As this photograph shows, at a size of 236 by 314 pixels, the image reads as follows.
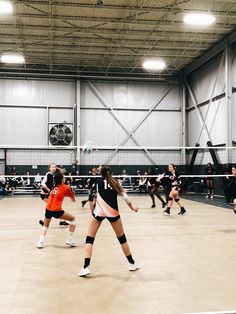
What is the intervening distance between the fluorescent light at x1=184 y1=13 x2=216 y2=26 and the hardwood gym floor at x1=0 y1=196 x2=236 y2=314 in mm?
9205

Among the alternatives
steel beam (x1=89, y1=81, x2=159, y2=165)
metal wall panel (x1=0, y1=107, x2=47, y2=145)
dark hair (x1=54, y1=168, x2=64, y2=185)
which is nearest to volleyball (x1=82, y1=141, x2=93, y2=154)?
steel beam (x1=89, y1=81, x2=159, y2=165)

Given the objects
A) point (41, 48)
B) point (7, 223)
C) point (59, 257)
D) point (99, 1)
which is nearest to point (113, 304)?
point (59, 257)

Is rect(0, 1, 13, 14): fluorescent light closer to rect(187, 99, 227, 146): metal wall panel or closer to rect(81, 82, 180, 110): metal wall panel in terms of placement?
rect(81, 82, 180, 110): metal wall panel

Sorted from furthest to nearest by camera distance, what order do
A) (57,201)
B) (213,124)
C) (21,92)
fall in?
(21,92) → (213,124) → (57,201)

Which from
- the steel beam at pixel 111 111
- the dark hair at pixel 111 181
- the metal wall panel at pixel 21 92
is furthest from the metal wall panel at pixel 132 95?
the dark hair at pixel 111 181

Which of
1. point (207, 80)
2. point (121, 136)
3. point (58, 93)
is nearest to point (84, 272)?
point (207, 80)

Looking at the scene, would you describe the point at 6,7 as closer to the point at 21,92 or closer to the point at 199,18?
the point at 199,18

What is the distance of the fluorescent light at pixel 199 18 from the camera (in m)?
15.1

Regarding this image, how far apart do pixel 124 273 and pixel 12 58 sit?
1754cm

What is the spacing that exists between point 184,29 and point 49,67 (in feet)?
31.2

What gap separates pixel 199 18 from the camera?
1567 cm

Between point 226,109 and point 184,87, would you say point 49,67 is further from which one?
point 226,109

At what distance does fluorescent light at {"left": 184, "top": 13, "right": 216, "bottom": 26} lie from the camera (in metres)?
15.1

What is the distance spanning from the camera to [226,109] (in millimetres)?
18609
